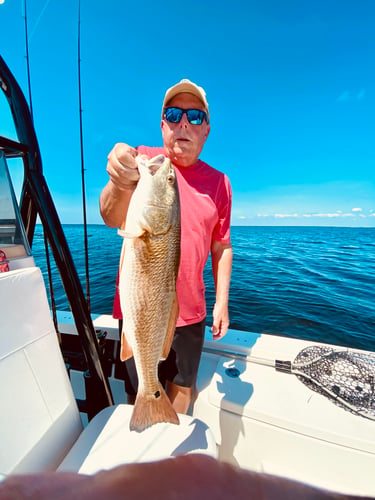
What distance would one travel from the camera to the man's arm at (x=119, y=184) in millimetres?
1209

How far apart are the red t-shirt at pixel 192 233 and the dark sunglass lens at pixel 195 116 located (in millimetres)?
368

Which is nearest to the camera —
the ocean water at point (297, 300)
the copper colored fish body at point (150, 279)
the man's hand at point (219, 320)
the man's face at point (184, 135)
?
the copper colored fish body at point (150, 279)

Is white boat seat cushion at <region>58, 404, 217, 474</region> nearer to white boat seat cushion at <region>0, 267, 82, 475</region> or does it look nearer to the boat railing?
white boat seat cushion at <region>0, 267, 82, 475</region>

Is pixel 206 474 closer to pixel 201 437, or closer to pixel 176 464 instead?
pixel 176 464

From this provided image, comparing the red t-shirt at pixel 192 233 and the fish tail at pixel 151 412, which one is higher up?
the red t-shirt at pixel 192 233

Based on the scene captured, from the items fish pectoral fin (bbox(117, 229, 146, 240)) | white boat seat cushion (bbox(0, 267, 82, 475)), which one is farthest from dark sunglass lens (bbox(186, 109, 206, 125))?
white boat seat cushion (bbox(0, 267, 82, 475))

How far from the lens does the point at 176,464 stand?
450mm

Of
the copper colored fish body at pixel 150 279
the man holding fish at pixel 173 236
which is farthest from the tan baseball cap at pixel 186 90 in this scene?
the copper colored fish body at pixel 150 279

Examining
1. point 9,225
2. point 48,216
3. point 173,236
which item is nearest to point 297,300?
point 173,236

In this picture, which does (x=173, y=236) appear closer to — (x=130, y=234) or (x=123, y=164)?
(x=130, y=234)

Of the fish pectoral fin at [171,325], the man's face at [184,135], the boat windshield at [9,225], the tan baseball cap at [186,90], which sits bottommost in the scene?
the fish pectoral fin at [171,325]

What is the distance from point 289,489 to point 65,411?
5.73 ft

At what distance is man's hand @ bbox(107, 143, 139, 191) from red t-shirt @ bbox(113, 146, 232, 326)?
0.72 meters

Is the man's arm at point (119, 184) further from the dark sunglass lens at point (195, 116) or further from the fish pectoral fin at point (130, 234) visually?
the dark sunglass lens at point (195, 116)
